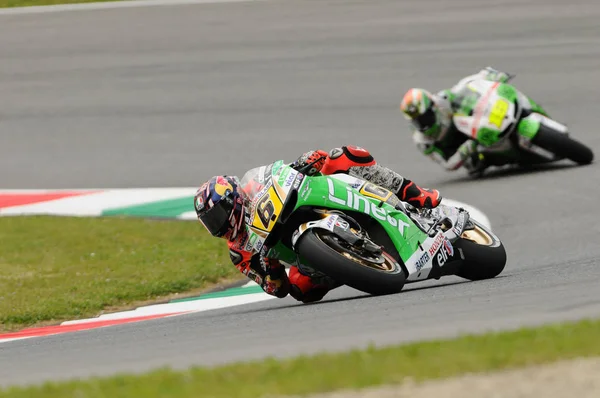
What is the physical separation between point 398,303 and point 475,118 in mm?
7173

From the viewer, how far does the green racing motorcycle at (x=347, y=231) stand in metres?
7.75

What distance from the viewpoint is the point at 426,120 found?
46.5 feet

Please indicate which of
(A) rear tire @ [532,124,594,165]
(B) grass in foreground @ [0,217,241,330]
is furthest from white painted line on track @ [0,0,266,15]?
(A) rear tire @ [532,124,594,165]

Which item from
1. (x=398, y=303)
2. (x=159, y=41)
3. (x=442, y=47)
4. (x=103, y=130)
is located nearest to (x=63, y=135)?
(x=103, y=130)

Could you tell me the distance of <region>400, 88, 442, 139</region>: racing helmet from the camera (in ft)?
45.8

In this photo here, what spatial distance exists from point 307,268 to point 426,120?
627cm

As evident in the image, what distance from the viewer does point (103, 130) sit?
17641mm

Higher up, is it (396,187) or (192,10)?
(396,187)

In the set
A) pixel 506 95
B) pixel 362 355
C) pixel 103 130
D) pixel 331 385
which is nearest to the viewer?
pixel 331 385

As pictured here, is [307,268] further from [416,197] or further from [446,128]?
[446,128]

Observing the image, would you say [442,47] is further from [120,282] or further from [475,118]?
[120,282]

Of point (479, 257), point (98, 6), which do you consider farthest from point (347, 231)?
point (98, 6)

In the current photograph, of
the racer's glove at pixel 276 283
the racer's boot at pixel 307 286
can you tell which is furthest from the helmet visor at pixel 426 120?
the racer's glove at pixel 276 283

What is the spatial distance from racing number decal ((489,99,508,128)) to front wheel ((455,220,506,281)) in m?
5.25
